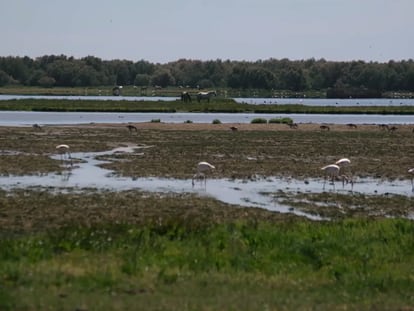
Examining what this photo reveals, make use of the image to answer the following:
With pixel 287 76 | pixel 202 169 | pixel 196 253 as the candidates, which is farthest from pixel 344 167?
pixel 287 76

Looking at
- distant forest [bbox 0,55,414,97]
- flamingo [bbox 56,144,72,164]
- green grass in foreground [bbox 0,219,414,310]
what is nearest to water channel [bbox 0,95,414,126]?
flamingo [bbox 56,144,72,164]

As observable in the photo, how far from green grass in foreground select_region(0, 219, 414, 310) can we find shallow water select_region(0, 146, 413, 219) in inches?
294

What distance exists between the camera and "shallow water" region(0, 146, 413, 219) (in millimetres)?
25328

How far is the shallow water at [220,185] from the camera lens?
25328mm

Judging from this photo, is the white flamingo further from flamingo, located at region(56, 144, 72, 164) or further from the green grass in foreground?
the green grass in foreground

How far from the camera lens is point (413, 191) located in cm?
2720

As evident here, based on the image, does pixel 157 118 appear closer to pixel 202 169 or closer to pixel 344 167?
pixel 344 167

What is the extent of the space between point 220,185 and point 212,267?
1449 cm

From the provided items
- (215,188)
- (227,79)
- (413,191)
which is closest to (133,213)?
(215,188)

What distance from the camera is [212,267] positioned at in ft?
43.9

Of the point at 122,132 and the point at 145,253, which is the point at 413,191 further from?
the point at 122,132

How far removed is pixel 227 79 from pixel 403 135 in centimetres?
14356

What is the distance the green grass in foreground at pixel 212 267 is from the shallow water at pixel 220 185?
7479 millimetres

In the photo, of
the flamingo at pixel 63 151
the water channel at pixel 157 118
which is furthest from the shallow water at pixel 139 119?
the flamingo at pixel 63 151
